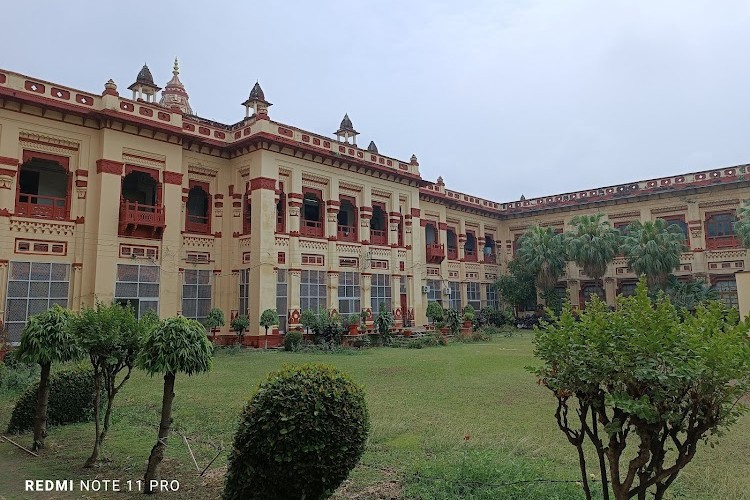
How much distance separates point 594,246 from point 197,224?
21.6 meters

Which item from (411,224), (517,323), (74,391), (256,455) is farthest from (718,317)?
(517,323)

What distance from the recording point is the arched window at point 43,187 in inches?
686

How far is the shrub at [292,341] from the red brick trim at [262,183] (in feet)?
20.6

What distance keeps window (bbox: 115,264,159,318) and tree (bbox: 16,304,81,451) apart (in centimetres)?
1185

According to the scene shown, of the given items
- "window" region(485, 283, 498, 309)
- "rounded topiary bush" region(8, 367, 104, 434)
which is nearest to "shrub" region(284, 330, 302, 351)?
"rounded topiary bush" region(8, 367, 104, 434)

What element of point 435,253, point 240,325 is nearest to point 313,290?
point 240,325

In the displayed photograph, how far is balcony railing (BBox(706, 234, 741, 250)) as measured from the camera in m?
28.9

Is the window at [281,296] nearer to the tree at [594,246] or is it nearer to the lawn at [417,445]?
the lawn at [417,445]

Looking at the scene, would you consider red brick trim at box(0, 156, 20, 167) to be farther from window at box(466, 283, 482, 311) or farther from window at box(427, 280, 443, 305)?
window at box(466, 283, 482, 311)

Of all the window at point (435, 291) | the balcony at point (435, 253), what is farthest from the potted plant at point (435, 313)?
the balcony at point (435, 253)

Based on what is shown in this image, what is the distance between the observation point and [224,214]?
2262 cm

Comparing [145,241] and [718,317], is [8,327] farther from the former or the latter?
[718,317]

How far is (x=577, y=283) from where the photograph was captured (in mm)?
34250

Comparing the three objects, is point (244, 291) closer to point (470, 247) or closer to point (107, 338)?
point (107, 338)
